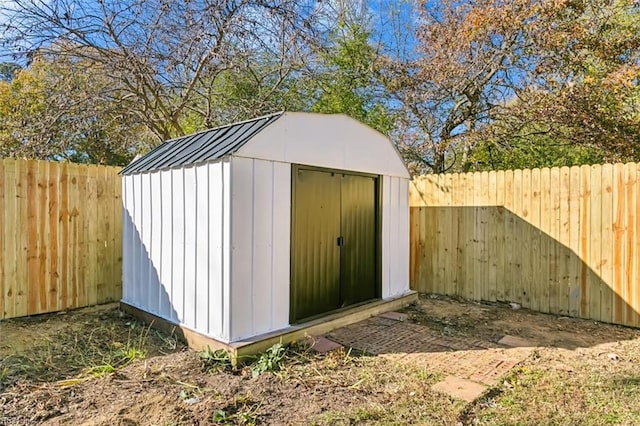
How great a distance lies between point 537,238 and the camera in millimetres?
5238

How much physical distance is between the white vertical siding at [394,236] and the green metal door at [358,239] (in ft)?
0.68

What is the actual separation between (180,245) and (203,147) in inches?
40.2

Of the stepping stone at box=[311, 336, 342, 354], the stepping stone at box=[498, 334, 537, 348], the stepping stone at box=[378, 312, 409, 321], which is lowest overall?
the stepping stone at box=[498, 334, 537, 348]

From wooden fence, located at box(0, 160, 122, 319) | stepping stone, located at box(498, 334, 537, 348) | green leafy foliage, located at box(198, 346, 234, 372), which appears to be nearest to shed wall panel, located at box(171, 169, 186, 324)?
green leafy foliage, located at box(198, 346, 234, 372)

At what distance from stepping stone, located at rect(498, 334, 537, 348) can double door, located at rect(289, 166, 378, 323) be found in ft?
5.30

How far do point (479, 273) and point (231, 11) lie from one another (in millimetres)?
6008

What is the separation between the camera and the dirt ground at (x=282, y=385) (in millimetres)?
2580

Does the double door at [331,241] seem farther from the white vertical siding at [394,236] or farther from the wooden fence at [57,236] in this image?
the wooden fence at [57,236]

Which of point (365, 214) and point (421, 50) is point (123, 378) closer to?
point (365, 214)

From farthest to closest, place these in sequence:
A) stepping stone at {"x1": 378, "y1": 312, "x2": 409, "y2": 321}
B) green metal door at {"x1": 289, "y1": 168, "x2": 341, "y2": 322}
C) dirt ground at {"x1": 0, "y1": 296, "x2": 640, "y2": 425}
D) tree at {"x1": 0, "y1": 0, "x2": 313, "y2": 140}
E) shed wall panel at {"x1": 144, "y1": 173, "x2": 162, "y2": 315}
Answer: tree at {"x1": 0, "y1": 0, "x2": 313, "y2": 140}
stepping stone at {"x1": 378, "y1": 312, "x2": 409, "y2": 321}
shed wall panel at {"x1": 144, "y1": 173, "x2": 162, "y2": 315}
green metal door at {"x1": 289, "y1": 168, "x2": 341, "y2": 322}
dirt ground at {"x1": 0, "y1": 296, "x2": 640, "y2": 425}

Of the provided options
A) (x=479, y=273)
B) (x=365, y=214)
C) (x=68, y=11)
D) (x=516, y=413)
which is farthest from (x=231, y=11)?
(x=516, y=413)

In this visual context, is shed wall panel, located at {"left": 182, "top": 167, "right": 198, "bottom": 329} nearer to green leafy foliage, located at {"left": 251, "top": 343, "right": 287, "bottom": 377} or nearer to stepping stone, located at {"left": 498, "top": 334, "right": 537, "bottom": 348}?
green leafy foliage, located at {"left": 251, "top": 343, "right": 287, "bottom": 377}

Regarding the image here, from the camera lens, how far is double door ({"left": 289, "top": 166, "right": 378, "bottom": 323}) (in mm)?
4109

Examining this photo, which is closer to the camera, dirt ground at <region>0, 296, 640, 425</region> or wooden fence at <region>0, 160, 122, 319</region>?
dirt ground at <region>0, 296, 640, 425</region>
